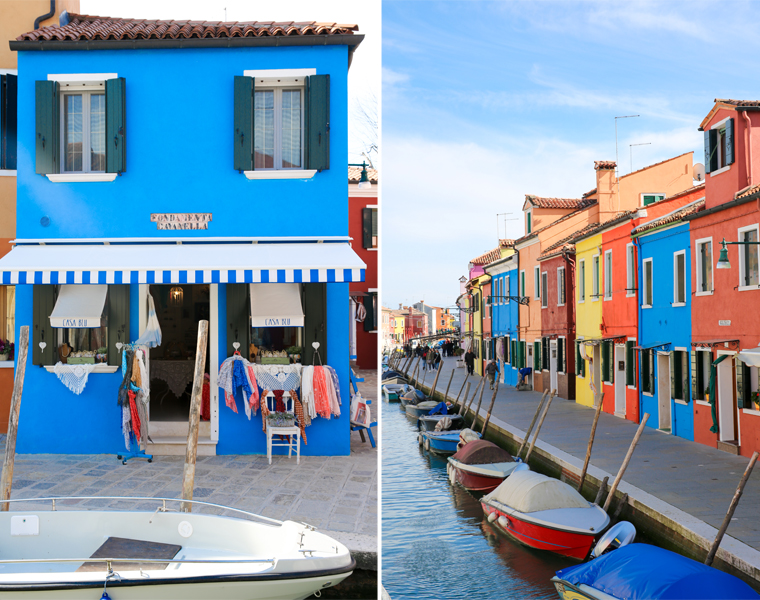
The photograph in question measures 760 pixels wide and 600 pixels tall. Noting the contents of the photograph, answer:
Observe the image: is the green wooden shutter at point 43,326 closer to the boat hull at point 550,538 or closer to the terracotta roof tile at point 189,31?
the terracotta roof tile at point 189,31

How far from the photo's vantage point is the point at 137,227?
30.7 feet

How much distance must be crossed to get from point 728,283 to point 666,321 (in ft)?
8.34

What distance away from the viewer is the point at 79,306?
362 inches

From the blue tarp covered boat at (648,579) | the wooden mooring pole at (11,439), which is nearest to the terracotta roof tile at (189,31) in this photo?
the wooden mooring pole at (11,439)

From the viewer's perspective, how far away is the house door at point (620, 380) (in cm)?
1805

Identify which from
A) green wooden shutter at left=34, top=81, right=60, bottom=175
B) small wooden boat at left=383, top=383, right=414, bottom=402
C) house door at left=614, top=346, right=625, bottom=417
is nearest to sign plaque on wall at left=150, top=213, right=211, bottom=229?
green wooden shutter at left=34, top=81, right=60, bottom=175

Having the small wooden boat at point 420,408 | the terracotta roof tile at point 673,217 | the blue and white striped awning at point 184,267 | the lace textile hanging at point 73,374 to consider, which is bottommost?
the small wooden boat at point 420,408

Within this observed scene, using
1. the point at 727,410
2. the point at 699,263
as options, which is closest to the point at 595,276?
the point at 699,263

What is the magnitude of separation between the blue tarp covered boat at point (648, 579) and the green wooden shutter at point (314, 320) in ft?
13.7

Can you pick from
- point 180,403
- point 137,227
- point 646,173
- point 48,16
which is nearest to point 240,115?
point 137,227

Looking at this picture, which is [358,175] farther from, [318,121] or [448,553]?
[448,553]

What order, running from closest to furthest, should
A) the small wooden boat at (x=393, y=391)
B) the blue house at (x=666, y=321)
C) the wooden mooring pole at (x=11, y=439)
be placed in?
the wooden mooring pole at (x=11, y=439)
the blue house at (x=666, y=321)
the small wooden boat at (x=393, y=391)

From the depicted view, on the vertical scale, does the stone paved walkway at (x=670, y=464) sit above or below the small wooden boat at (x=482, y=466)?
above

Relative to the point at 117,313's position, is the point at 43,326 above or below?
below
